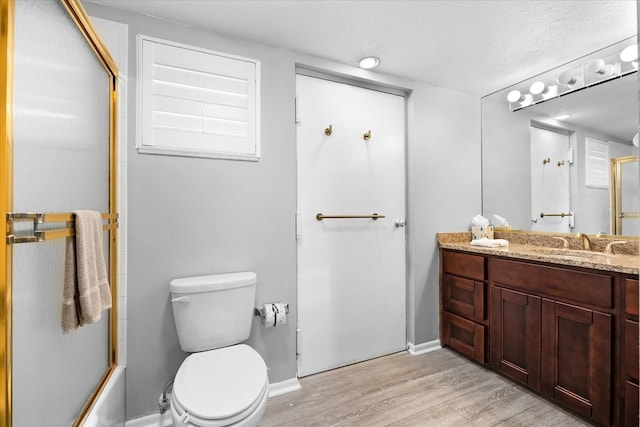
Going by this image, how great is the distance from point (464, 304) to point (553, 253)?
26.7 inches

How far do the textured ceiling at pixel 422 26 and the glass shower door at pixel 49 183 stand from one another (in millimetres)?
711

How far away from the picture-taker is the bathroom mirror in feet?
6.07

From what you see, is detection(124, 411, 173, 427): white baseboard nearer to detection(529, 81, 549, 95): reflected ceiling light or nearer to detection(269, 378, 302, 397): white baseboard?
detection(269, 378, 302, 397): white baseboard

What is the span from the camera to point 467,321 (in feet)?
6.98

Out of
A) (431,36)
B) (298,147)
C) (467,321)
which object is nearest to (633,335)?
(467,321)

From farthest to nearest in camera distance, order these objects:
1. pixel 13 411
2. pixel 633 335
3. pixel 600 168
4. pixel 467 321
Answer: pixel 467 321 → pixel 600 168 → pixel 633 335 → pixel 13 411

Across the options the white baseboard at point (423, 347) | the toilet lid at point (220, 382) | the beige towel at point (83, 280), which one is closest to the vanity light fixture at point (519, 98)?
the white baseboard at point (423, 347)

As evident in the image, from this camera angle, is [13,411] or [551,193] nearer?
[13,411]

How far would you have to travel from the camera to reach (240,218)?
1.70 m

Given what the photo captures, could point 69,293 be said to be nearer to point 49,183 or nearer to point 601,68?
point 49,183

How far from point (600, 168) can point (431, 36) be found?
4.76ft

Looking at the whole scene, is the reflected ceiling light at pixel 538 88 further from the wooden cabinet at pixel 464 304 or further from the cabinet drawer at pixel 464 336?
the cabinet drawer at pixel 464 336

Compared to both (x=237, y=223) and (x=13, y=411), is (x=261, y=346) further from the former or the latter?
Result: (x=13, y=411)

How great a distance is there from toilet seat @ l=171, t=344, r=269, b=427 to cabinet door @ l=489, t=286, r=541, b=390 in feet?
5.15
